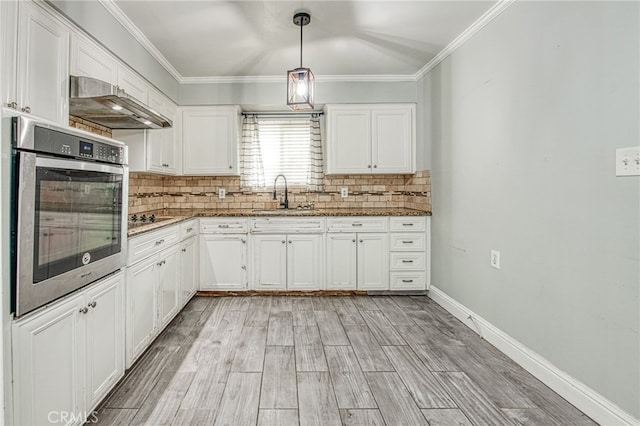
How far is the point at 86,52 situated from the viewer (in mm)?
2170

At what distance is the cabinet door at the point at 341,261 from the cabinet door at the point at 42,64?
2627mm

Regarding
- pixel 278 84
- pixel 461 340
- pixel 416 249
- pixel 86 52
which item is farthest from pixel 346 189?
pixel 86 52

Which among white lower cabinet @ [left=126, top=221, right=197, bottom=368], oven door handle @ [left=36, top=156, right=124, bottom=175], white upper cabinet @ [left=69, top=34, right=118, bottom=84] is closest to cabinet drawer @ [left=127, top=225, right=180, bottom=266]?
white lower cabinet @ [left=126, top=221, right=197, bottom=368]

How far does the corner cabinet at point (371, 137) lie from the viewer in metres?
4.02

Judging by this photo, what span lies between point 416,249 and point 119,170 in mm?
2980

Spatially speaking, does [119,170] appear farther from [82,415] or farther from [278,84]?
[278,84]

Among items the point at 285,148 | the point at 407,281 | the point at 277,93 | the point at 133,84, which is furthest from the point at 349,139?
the point at 133,84

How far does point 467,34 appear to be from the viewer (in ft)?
9.52

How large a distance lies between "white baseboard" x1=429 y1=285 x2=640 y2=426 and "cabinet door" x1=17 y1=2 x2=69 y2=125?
315 cm

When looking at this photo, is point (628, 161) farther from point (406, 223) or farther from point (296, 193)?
point (296, 193)

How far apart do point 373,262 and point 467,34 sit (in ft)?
7.69

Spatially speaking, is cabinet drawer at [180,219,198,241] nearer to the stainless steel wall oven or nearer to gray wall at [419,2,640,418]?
the stainless steel wall oven

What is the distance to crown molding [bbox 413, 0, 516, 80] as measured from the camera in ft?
8.12

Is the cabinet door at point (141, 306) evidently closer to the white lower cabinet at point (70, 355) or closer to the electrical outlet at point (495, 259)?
the white lower cabinet at point (70, 355)
